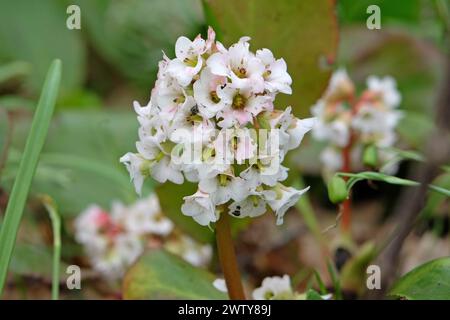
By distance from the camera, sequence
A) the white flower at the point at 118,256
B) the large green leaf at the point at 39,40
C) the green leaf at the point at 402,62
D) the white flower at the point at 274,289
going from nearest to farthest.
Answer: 1. the white flower at the point at 274,289
2. the white flower at the point at 118,256
3. the green leaf at the point at 402,62
4. the large green leaf at the point at 39,40

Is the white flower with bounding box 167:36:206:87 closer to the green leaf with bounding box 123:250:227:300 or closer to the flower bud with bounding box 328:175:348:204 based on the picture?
the flower bud with bounding box 328:175:348:204

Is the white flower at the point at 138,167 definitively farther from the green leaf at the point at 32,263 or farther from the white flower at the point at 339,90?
the white flower at the point at 339,90

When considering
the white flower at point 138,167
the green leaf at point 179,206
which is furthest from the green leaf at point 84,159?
the white flower at point 138,167

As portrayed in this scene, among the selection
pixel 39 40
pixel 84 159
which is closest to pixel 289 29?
pixel 84 159

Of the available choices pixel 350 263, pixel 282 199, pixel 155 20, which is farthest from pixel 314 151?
pixel 282 199

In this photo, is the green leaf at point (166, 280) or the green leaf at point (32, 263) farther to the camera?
the green leaf at point (32, 263)

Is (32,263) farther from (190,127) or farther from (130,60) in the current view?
(130,60)
